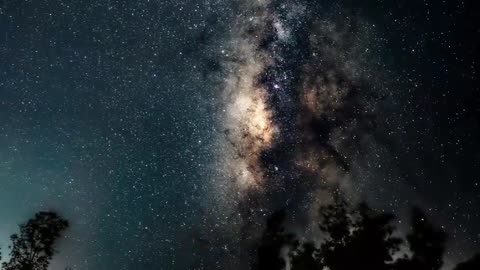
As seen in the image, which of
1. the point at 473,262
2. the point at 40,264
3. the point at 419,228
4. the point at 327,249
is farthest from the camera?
the point at 40,264

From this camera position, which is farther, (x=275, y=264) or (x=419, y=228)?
(x=275, y=264)

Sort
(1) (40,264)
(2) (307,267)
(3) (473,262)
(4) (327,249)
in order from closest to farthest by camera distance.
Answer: (3) (473,262) → (4) (327,249) → (2) (307,267) → (1) (40,264)

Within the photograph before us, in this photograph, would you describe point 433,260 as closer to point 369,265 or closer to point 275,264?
point 369,265

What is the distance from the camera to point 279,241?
2742cm


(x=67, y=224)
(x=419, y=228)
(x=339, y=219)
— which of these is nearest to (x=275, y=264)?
(x=339, y=219)

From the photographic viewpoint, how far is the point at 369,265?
2088 cm

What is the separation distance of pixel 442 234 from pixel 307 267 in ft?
30.3

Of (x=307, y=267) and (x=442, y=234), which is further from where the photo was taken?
(x=307, y=267)

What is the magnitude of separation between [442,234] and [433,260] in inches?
59.0

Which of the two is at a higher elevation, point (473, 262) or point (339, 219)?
point (339, 219)

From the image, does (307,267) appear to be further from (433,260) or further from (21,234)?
(21,234)

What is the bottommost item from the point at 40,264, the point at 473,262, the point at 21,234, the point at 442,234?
the point at 473,262

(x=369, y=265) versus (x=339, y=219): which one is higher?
(x=339, y=219)

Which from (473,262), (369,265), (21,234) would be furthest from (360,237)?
(21,234)
